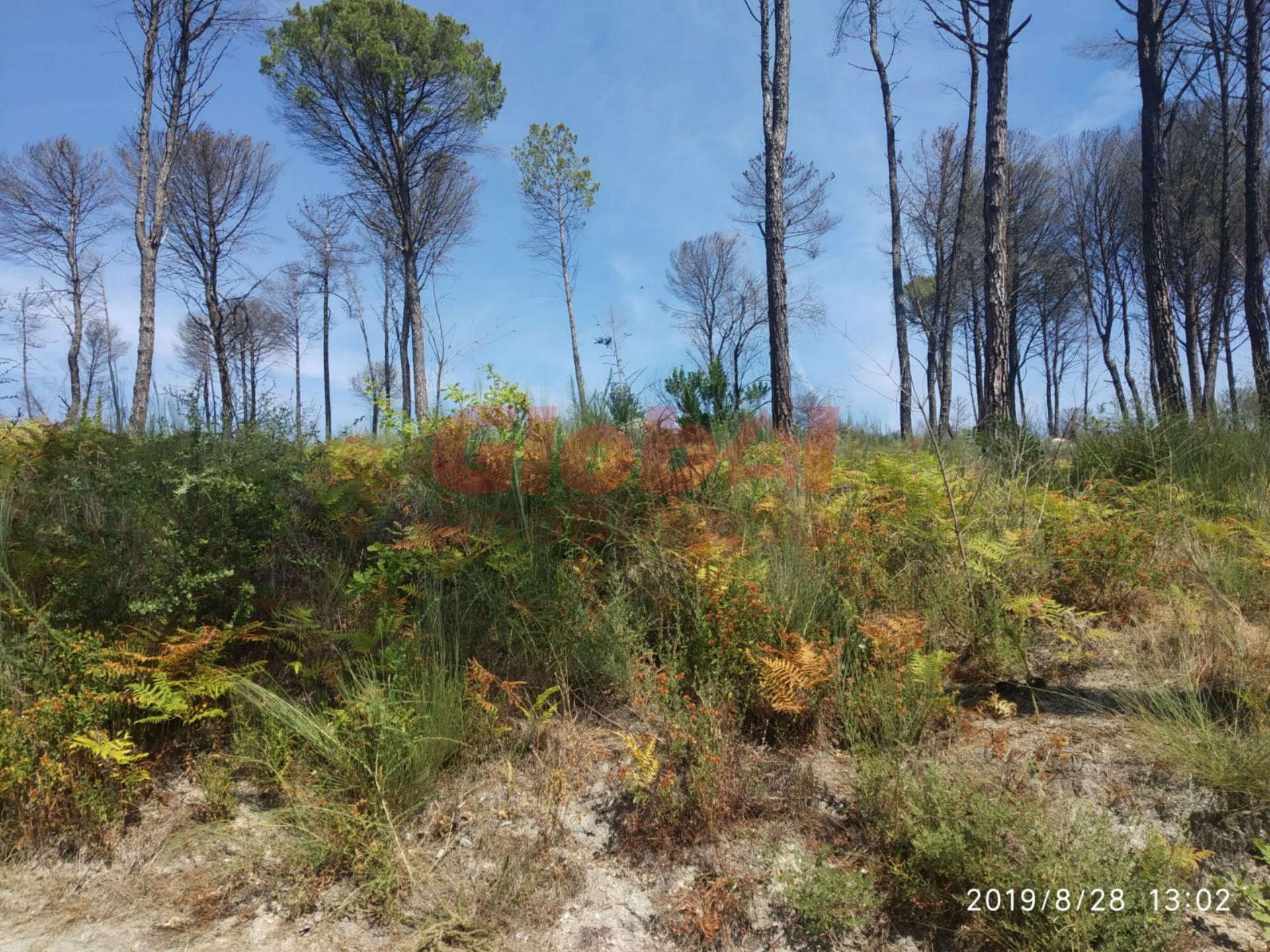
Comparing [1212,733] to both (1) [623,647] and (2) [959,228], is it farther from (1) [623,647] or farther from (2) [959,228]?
(2) [959,228]

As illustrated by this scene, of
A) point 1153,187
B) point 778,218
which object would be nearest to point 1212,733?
point 778,218

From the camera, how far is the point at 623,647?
304 cm

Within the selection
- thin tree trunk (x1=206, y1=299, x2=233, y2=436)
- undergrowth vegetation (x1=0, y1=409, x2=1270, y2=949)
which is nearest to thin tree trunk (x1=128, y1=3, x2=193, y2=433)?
thin tree trunk (x1=206, y1=299, x2=233, y2=436)

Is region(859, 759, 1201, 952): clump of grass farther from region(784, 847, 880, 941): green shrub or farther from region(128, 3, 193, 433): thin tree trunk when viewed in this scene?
region(128, 3, 193, 433): thin tree trunk

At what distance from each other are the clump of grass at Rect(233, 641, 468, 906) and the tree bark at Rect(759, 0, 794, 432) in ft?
18.2

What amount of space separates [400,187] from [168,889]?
60.0 feet

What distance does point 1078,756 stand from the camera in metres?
2.56

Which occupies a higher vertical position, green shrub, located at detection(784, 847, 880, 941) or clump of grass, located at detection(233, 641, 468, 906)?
clump of grass, located at detection(233, 641, 468, 906)

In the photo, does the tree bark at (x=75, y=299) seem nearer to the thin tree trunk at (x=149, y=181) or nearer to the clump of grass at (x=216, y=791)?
the thin tree trunk at (x=149, y=181)

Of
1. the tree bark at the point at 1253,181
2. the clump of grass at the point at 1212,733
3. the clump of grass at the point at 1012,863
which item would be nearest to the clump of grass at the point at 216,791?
the clump of grass at the point at 1012,863

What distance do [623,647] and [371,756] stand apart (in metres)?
1.14

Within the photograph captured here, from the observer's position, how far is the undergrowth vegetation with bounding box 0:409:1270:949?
230cm

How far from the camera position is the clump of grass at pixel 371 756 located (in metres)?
2.40

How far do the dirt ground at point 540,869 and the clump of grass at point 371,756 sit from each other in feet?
0.35
